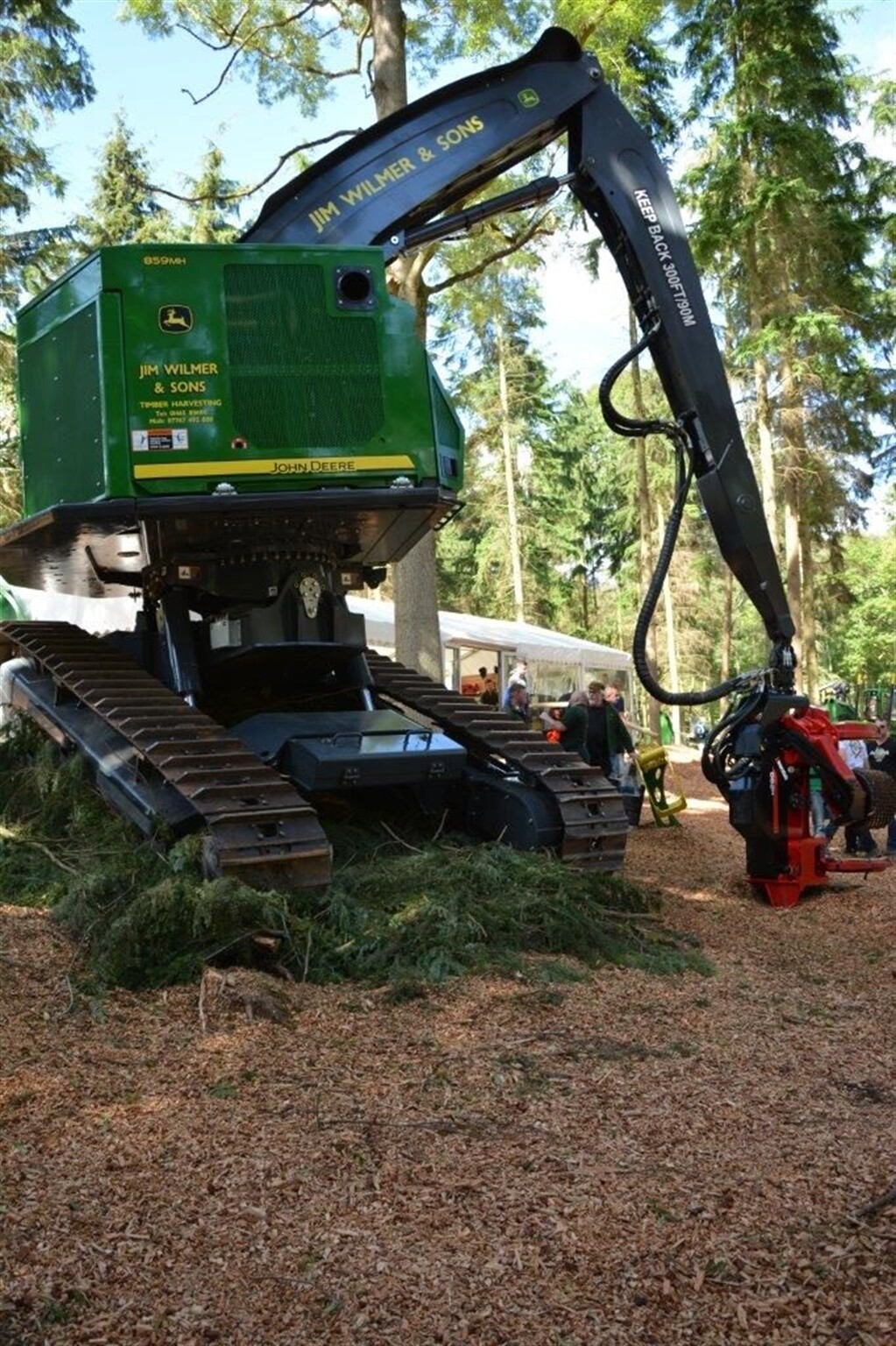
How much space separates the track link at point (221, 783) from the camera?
6531mm

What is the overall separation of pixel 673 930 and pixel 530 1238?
4189mm

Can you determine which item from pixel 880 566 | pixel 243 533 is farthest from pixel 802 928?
pixel 880 566

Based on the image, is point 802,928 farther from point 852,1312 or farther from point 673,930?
point 852,1312

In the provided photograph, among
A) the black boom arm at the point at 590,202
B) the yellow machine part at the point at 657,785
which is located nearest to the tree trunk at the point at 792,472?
the yellow machine part at the point at 657,785

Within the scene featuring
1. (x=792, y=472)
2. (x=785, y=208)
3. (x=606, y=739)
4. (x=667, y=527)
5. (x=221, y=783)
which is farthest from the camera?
(x=792, y=472)

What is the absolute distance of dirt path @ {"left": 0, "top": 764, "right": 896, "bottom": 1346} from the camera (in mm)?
3131

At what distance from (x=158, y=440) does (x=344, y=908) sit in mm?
2930

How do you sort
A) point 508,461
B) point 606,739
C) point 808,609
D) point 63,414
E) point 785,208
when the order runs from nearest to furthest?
point 63,414 < point 606,739 < point 785,208 < point 808,609 < point 508,461

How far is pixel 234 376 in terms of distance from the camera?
773 cm

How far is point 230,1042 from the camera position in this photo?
526cm

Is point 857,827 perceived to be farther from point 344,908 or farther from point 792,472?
point 792,472

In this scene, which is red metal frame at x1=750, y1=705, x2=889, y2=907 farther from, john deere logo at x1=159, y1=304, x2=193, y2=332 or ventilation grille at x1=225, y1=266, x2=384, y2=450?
john deere logo at x1=159, y1=304, x2=193, y2=332

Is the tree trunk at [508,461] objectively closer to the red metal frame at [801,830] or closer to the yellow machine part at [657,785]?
the yellow machine part at [657,785]

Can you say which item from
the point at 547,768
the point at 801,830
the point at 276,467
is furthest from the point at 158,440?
the point at 801,830
